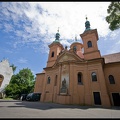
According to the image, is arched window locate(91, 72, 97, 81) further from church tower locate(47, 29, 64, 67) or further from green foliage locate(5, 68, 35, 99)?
green foliage locate(5, 68, 35, 99)

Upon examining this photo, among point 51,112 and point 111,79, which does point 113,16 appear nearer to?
point 51,112

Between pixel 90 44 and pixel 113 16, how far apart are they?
46.0ft

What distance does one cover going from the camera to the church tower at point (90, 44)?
20403 millimetres

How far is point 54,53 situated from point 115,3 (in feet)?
68.0

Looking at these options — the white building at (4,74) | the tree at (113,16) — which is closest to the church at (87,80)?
the tree at (113,16)

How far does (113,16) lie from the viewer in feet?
27.3

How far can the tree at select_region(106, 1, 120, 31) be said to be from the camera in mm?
7718

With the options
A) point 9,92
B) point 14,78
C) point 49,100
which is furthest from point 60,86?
point 14,78

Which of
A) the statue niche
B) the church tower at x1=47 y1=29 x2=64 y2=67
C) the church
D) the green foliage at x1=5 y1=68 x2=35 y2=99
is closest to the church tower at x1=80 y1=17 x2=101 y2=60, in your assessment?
the church

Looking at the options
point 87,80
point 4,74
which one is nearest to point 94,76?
point 87,80

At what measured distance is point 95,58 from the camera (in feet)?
63.5

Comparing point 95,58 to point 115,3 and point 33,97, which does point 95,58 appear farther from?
point 33,97

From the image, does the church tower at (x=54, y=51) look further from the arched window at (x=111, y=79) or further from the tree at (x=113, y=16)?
the tree at (x=113, y=16)

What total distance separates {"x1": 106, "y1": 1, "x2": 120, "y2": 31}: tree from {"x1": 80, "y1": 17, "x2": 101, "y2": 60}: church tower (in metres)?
11.8
